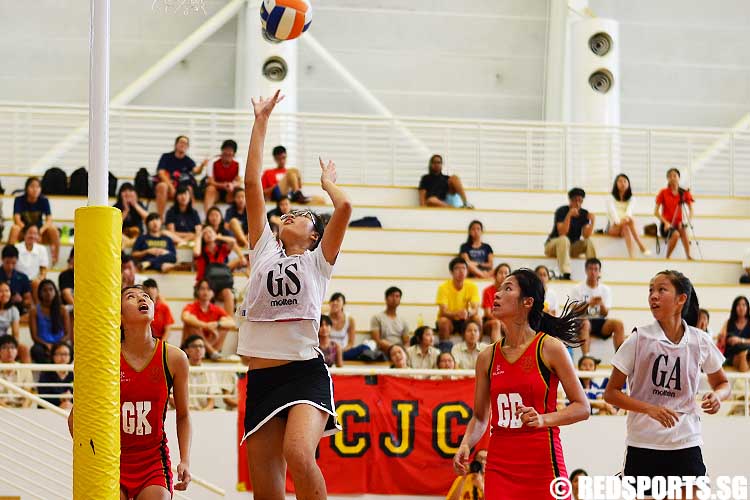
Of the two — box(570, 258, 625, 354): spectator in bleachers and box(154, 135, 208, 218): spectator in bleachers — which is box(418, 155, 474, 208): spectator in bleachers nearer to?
box(570, 258, 625, 354): spectator in bleachers

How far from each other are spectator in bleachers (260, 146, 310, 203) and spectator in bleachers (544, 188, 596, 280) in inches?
133

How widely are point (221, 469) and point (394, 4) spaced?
11835 millimetres

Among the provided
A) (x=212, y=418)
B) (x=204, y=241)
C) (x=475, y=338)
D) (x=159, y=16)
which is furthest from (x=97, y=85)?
(x=159, y=16)

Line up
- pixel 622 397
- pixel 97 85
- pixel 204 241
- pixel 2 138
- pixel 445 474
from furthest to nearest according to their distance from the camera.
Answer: pixel 2 138 → pixel 204 241 → pixel 445 474 → pixel 622 397 → pixel 97 85

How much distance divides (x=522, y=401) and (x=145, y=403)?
2.14 m

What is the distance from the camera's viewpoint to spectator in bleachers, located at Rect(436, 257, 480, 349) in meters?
14.7

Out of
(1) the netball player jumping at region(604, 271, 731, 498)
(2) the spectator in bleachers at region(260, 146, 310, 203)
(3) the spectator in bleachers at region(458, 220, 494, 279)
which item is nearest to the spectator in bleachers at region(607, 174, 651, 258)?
(3) the spectator in bleachers at region(458, 220, 494, 279)

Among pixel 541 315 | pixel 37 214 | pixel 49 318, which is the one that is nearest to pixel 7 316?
pixel 49 318

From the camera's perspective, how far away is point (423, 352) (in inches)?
535

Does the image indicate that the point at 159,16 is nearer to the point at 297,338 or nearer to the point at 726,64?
the point at 726,64

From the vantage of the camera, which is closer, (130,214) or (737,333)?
(737,333)

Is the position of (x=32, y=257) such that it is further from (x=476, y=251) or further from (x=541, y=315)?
(x=541, y=315)

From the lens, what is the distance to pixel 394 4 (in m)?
22.0

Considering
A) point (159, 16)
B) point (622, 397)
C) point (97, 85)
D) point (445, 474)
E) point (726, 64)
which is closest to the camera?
point (97, 85)
